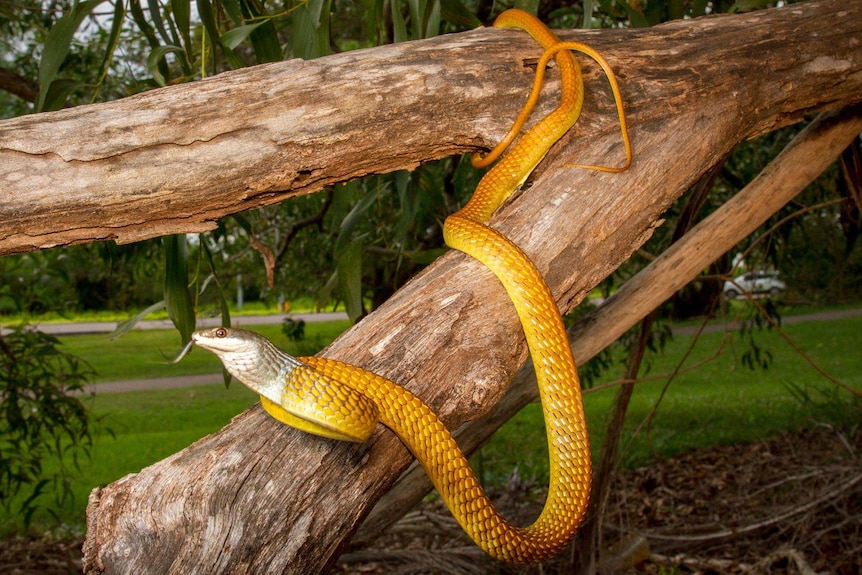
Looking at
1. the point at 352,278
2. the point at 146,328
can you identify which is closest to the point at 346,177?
the point at 352,278

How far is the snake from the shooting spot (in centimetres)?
102

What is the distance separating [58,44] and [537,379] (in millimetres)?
1291

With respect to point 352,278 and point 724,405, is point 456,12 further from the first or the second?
point 724,405

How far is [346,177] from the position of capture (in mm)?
1374

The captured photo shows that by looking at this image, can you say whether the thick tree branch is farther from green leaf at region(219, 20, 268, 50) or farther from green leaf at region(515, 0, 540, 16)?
green leaf at region(219, 20, 268, 50)

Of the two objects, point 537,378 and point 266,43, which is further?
point 266,43

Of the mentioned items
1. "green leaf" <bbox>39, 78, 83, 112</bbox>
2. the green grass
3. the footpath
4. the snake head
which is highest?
"green leaf" <bbox>39, 78, 83, 112</bbox>

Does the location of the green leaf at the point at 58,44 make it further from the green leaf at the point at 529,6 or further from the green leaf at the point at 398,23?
the green leaf at the point at 529,6

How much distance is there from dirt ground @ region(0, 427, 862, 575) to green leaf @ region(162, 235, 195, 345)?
1397 millimetres

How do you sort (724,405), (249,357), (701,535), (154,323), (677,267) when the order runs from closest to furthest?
(249,357)
(677,267)
(701,535)
(154,323)
(724,405)

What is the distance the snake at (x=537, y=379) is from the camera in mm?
1017

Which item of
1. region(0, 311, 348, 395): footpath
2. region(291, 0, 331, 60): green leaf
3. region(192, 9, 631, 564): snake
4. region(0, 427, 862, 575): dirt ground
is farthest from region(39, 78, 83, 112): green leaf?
region(0, 311, 348, 395): footpath

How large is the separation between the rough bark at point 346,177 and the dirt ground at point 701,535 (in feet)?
5.55

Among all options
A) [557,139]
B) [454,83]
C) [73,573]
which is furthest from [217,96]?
[73,573]
